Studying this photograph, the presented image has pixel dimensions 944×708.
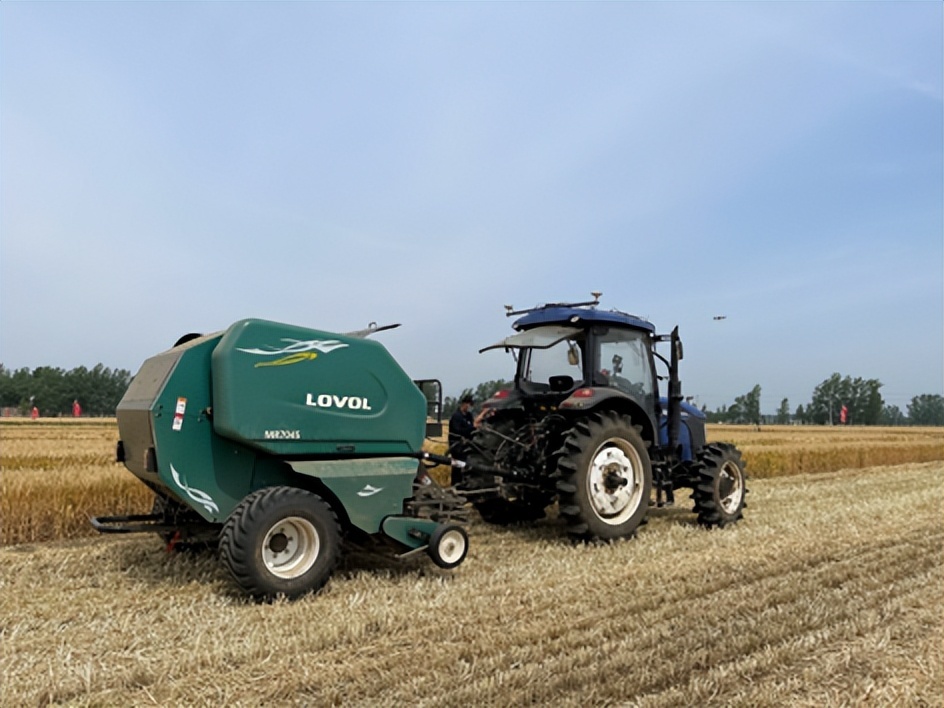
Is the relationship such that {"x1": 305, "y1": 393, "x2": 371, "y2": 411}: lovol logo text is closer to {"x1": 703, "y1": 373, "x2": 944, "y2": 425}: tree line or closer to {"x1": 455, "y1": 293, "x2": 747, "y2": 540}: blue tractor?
{"x1": 455, "y1": 293, "x2": 747, "y2": 540}: blue tractor

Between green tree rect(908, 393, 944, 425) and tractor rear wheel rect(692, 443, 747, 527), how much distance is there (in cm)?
14098

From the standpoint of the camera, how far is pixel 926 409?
129000mm

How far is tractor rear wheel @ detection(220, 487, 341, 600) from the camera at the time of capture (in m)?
4.75

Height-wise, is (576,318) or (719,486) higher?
(576,318)

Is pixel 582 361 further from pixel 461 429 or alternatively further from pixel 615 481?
pixel 461 429

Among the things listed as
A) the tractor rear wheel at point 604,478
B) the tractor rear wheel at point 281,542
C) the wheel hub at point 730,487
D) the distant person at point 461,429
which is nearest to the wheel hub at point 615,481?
the tractor rear wheel at point 604,478

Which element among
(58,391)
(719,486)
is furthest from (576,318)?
(58,391)

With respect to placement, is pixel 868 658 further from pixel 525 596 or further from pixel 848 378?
pixel 848 378

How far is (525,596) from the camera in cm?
508

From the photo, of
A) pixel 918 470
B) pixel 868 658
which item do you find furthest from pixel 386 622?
pixel 918 470

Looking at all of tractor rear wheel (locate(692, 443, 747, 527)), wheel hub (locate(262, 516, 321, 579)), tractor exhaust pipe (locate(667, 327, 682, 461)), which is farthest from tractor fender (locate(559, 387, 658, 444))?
wheel hub (locate(262, 516, 321, 579))

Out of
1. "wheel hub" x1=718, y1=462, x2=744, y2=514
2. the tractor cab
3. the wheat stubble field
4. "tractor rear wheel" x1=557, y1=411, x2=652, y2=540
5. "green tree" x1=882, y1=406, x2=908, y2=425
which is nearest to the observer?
the wheat stubble field

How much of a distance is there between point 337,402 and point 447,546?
4.60ft

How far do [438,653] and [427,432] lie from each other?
2.59 meters
